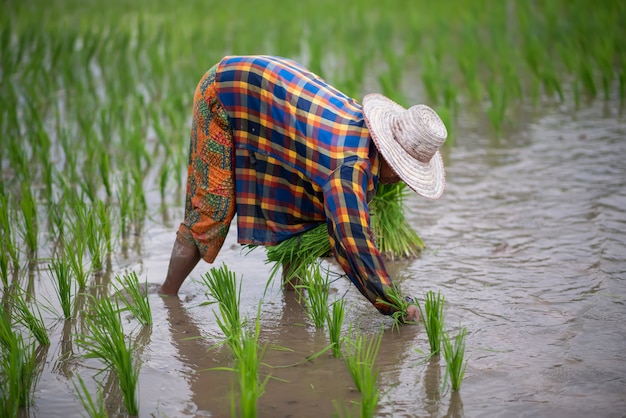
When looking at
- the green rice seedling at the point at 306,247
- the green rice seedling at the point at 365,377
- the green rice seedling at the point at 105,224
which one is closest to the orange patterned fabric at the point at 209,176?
the green rice seedling at the point at 306,247

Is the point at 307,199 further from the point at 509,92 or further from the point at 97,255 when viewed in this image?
the point at 509,92

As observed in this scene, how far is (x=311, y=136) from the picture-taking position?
262 cm

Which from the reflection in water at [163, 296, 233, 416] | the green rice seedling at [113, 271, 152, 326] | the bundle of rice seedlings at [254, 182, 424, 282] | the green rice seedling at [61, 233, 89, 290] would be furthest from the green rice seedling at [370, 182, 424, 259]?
the green rice seedling at [61, 233, 89, 290]

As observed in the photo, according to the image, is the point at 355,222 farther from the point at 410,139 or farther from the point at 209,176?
the point at 209,176

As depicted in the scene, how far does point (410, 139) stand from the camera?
8.34 feet

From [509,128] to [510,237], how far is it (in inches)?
81.1

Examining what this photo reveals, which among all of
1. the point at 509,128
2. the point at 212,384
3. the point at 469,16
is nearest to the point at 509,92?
the point at 509,128

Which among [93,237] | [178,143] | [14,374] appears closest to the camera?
[14,374]

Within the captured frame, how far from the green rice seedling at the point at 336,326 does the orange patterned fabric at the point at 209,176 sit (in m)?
0.62

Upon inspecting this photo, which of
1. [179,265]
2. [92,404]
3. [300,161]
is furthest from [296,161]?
[92,404]

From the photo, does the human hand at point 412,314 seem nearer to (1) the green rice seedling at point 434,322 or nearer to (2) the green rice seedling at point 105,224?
(1) the green rice seedling at point 434,322

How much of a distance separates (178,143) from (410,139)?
2.77 metres

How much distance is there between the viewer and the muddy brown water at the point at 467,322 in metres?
2.31

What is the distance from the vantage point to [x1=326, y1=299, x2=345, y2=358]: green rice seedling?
2.51 metres
